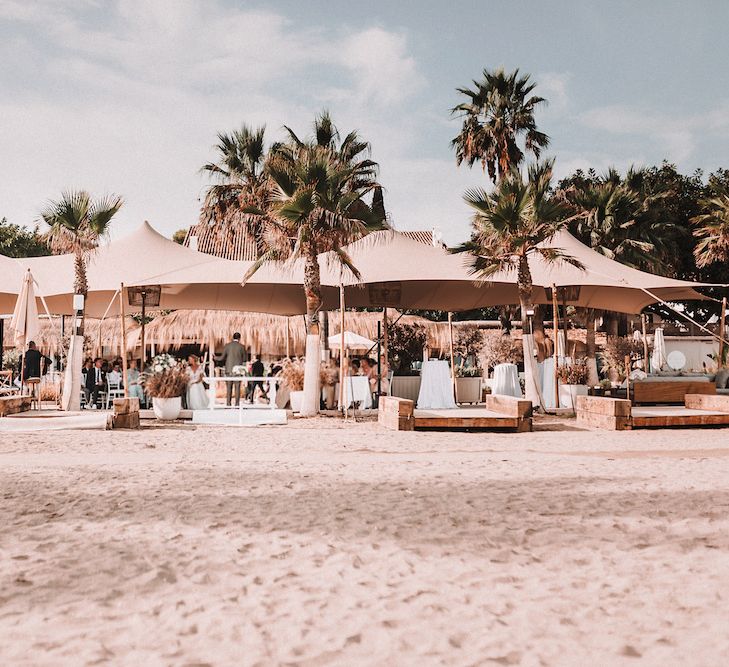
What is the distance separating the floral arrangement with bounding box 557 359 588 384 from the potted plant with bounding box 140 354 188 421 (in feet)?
24.9

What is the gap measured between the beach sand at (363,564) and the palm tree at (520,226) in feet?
23.4

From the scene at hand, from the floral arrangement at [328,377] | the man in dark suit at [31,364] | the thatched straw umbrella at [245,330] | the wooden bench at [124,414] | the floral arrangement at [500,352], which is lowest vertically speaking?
the wooden bench at [124,414]

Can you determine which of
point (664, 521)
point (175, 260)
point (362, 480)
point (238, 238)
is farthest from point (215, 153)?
point (664, 521)

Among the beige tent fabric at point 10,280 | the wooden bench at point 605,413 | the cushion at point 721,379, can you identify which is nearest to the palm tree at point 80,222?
the beige tent fabric at point 10,280

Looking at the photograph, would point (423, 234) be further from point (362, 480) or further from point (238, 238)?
point (362, 480)

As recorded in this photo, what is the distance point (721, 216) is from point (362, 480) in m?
22.3

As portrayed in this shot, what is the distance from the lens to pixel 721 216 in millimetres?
24594

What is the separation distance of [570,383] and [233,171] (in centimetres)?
1357

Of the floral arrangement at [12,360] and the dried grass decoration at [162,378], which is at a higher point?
the floral arrangement at [12,360]

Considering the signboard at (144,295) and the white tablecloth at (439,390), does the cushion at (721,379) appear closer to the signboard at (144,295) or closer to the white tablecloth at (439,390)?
the white tablecloth at (439,390)

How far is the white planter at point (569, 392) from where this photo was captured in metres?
15.3

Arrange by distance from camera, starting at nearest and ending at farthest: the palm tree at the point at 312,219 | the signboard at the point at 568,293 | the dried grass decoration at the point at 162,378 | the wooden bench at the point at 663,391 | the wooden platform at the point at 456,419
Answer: the wooden platform at the point at 456,419 < the palm tree at the point at 312,219 < the dried grass decoration at the point at 162,378 < the wooden bench at the point at 663,391 < the signboard at the point at 568,293

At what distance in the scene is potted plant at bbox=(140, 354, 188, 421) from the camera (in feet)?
44.0

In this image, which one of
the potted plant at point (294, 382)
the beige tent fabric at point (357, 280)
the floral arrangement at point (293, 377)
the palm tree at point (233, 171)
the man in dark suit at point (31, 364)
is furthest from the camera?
the palm tree at point (233, 171)
